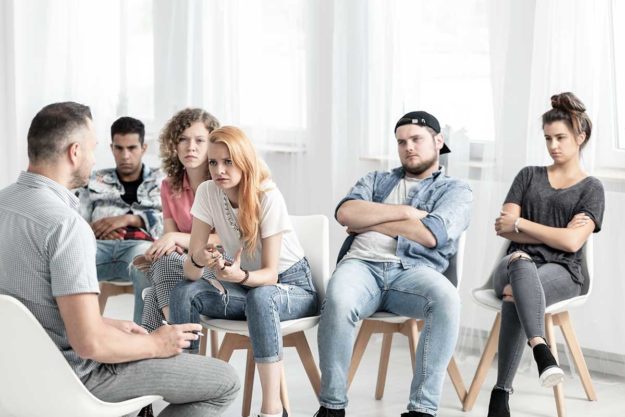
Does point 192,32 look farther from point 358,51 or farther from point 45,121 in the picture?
point 45,121

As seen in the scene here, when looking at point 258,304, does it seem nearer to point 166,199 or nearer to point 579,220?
point 166,199

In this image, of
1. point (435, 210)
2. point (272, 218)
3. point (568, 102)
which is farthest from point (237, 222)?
point (568, 102)

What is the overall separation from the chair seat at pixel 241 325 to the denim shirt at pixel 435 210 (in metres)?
0.46

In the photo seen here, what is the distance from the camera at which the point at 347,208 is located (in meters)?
3.85

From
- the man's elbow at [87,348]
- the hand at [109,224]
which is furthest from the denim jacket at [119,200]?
the man's elbow at [87,348]

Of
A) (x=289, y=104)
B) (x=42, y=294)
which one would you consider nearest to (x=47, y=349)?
(x=42, y=294)

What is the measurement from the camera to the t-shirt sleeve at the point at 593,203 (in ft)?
12.2

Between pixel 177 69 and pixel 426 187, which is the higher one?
pixel 177 69

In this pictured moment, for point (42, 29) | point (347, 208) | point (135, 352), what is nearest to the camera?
point (135, 352)

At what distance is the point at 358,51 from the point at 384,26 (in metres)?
0.24

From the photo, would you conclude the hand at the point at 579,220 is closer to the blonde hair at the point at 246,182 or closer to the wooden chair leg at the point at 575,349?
the wooden chair leg at the point at 575,349

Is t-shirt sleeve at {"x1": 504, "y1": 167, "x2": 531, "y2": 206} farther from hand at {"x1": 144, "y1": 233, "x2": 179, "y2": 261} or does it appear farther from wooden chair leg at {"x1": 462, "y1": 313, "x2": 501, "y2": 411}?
hand at {"x1": 144, "y1": 233, "x2": 179, "y2": 261}

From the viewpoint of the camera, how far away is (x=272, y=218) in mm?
3457

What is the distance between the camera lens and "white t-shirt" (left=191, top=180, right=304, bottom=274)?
137 inches
